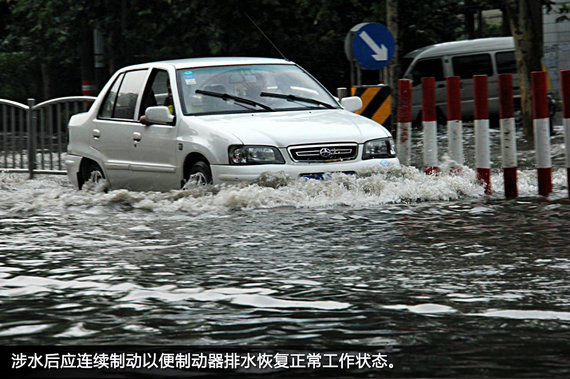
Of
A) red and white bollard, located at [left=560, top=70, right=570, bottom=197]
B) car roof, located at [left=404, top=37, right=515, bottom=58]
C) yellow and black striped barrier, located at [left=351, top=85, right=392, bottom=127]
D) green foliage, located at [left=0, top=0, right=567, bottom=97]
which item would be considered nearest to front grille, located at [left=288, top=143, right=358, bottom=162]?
red and white bollard, located at [left=560, top=70, right=570, bottom=197]

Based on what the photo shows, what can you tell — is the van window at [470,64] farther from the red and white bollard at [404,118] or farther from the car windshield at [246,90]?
the car windshield at [246,90]

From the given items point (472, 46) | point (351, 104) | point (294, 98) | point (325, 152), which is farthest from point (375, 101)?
point (472, 46)

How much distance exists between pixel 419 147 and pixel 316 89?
1032 cm

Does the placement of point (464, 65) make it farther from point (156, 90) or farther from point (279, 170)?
point (279, 170)

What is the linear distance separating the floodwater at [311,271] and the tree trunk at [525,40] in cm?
985

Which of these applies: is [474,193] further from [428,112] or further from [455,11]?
[455,11]

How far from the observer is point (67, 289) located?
6.81 metres

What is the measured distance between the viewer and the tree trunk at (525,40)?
70.4 feet

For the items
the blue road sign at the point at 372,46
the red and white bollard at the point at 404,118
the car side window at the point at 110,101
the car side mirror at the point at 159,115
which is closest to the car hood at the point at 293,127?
the car side mirror at the point at 159,115

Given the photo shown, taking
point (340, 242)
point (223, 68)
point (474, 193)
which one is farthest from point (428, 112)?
point (340, 242)

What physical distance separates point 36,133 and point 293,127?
689cm

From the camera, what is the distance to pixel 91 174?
13086 mm

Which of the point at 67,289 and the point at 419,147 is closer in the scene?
the point at 67,289

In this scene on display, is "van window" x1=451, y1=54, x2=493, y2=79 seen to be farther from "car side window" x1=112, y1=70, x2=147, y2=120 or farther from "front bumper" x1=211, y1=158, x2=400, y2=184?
"front bumper" x1=211, y1=158, x2=400, y2=184
